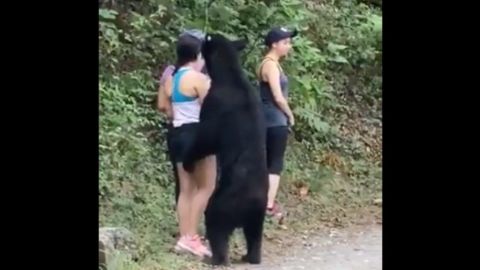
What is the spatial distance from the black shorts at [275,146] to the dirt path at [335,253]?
2.17 ft

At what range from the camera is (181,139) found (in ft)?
21.5

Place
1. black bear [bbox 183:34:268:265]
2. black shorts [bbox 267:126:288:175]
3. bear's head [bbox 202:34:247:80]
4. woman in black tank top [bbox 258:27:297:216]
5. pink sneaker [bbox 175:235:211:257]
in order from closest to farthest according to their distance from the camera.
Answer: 1. black bear [bbox 183:34:268:265]
2. bear's head [bbox 202:34:247:80]
3. pink sneaker [bbox 175:235:211:257]
4. woman in black tank top [bbox 258:27:297:216]
5. black shorts [bbox 267:126:288:175]

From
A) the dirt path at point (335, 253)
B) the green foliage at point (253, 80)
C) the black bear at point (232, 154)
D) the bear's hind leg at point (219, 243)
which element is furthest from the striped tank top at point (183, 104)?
the dirt path at point (335, 253)

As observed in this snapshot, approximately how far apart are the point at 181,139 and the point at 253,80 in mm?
3248

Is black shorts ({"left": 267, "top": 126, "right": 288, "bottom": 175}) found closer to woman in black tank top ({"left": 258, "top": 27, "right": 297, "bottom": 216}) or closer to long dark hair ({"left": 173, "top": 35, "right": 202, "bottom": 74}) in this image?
woman in black tank top ({"left": 258, "top": 27, "right": 297, "bottom": 216})

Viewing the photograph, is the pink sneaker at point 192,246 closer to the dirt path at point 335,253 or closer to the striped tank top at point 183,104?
the dirt path at point 335,253

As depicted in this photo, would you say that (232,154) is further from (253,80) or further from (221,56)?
(253,80)

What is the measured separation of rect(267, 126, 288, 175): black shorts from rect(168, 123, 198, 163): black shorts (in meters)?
1.10

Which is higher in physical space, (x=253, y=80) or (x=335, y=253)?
(x=253, y=80)

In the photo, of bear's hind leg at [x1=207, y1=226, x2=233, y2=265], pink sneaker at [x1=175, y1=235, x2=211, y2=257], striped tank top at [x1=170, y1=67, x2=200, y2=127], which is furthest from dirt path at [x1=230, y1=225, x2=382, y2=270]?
striped tank top at [x1=170, y1=67, x2=200, y2=127]

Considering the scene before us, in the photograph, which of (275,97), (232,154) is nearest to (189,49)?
(232,154)

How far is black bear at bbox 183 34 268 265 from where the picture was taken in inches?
243

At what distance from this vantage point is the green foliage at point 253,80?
7.97 metres
